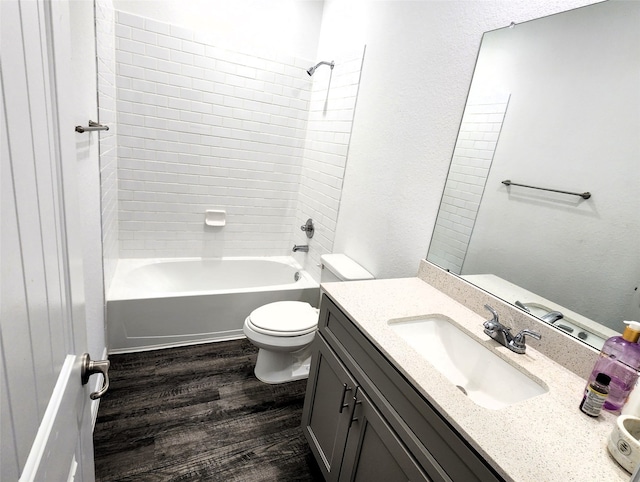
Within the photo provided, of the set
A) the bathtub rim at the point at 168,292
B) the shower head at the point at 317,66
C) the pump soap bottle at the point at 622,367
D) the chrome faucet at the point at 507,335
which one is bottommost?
the bathtub rim at the point at 168,292

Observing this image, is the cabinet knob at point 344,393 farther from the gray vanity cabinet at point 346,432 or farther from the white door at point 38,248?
the white door at point 38,248

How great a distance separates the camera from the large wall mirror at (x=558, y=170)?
101 centimetres

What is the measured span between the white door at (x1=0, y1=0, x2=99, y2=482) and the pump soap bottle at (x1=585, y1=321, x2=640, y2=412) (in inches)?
47.3

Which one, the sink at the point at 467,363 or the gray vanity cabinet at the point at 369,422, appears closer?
the gray vanity cabinet at the point at 369,422

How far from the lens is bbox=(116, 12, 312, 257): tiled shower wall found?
246 centimetres

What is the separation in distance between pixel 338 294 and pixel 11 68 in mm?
1177

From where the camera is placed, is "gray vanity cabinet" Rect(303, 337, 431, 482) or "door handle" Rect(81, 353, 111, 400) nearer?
"door handle" Rect(81, 353, 111, 400)

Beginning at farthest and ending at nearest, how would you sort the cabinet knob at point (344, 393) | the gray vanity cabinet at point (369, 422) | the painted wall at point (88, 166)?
the painted wall at point (88, 166) < the cabinet knob at point (344, 393) < the gray vanity cabinet at point (369, 422)

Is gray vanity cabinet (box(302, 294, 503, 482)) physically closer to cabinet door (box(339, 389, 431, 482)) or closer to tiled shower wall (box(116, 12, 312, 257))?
cabinet door (box(339, 389, 431, 482))

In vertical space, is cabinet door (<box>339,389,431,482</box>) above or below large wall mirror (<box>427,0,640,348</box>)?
below

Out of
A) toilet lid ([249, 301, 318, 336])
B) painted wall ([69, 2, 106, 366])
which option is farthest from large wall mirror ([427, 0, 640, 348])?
painted wall ([69, 2, 106, 366])

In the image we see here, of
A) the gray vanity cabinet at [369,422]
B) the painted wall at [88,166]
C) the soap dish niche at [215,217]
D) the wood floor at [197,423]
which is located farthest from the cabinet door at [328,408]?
the soap dish niche at [215,217]

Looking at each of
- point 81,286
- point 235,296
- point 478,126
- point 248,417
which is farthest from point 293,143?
point 81,286

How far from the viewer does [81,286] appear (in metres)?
0.74
